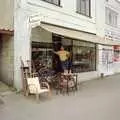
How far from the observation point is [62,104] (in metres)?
9.96

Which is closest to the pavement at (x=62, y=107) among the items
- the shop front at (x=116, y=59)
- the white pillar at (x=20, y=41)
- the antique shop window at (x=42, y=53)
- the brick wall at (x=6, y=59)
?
the white pillar at (x=20, y=41)

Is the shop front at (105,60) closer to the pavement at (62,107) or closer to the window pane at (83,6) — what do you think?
the window pane at (83,6)

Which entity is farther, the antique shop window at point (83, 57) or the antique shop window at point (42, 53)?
the antique shop window at point (83, 57)

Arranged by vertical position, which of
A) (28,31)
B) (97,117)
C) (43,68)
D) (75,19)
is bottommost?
(97,117)

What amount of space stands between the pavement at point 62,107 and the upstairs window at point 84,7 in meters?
7.79

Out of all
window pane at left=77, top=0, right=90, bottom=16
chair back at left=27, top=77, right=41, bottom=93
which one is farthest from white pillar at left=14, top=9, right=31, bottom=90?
window pane at left=77, top=0, right=90, bottom=16

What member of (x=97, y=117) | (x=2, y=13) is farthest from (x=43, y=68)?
(x=97, y=117)

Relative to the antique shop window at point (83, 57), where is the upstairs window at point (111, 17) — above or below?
above

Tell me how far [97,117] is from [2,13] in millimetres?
6038

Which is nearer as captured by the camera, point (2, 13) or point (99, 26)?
point (2, 13)

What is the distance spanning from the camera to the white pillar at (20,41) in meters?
12.1

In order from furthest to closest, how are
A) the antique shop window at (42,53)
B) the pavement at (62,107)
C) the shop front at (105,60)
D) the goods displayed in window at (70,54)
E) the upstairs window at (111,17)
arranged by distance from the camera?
the upstairs window at (111,17) < the shop front at (105,60) < the goods displayed in window at (70,54) < the antique shop window at (42,53) < the pavement at (62,107)

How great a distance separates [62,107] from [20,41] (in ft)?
13.6

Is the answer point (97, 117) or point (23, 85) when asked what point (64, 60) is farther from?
point (97, 117)
